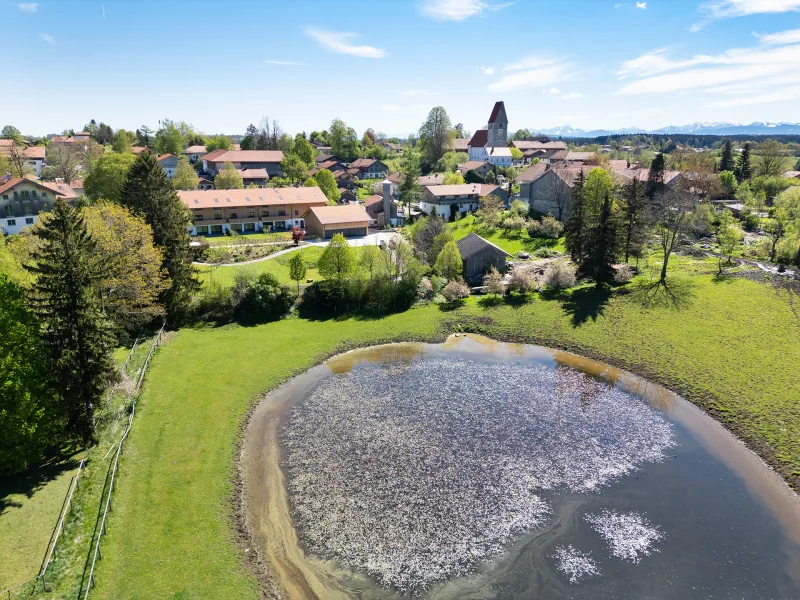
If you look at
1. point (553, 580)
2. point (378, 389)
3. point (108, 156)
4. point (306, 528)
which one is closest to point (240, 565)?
point (306, 528)

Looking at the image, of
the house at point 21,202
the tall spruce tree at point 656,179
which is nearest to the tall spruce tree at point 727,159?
the tall spruce tree at point 656,179

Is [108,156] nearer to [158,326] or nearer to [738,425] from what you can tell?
[158,326]

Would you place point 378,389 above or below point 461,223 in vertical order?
below

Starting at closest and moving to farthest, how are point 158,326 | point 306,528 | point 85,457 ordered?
point 306,528, point 85,457, point 158,326

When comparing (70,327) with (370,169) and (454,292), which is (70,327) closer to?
(454,292)

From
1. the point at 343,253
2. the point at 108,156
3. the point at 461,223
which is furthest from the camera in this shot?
the point at 461,223

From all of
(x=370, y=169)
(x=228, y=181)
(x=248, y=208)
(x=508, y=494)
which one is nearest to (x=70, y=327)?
(x=508, y=494)

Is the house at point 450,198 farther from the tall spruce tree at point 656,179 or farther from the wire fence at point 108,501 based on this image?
the wire fence at point 108,501
